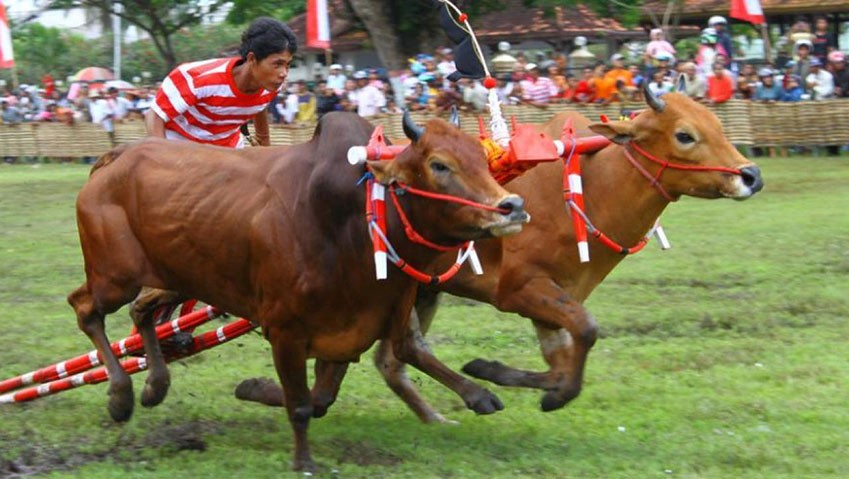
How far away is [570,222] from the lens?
7.32 meters

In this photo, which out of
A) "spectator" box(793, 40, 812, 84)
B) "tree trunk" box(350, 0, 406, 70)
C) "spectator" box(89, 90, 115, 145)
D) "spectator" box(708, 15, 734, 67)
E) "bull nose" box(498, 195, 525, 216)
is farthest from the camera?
"tree trunk" box(350, 0, 406, 70)

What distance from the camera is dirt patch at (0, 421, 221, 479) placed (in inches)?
253

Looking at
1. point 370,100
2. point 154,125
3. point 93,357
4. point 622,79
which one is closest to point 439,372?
point 93,357

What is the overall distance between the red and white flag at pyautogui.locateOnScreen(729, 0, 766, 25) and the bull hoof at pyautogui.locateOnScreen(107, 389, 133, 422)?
17.0 metres

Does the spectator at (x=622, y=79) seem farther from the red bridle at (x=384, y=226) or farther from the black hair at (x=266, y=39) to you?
the red bridle at (x=384, y=226)

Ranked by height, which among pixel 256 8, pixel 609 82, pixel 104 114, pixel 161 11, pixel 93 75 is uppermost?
pixel 609 82

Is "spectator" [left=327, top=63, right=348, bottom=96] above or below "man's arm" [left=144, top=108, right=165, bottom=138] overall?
below

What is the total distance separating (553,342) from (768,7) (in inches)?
1050

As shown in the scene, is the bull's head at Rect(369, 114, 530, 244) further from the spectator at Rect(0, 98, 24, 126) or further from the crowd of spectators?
the spectator at Rect(0, 98, 24, 126)

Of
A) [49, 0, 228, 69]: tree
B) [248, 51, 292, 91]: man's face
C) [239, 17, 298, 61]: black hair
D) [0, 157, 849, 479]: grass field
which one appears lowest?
→ [49, 0, 228, 69]: tree

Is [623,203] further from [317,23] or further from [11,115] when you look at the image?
[11,115]

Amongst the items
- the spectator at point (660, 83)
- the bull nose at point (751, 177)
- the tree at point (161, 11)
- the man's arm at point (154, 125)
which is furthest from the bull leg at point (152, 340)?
the tree at point (161, 11)

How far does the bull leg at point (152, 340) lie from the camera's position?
7184mm

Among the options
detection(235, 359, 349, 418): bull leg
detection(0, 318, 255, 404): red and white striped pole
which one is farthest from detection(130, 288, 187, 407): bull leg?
detection(235, 359, 349, 418): bull leg
